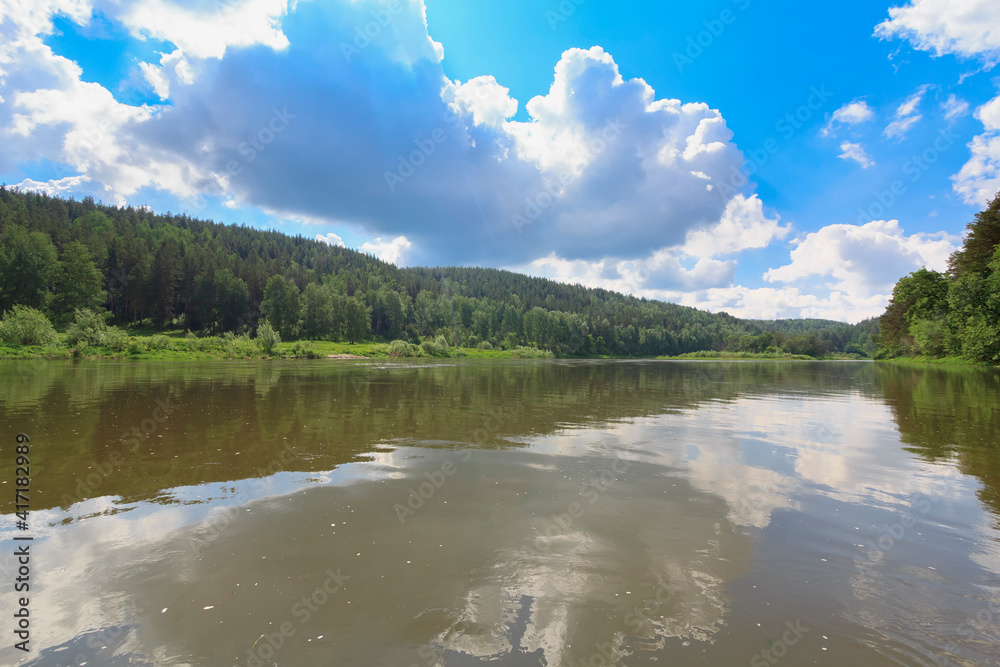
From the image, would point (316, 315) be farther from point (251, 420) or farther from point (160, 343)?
point (251, 420)

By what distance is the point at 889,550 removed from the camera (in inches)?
287

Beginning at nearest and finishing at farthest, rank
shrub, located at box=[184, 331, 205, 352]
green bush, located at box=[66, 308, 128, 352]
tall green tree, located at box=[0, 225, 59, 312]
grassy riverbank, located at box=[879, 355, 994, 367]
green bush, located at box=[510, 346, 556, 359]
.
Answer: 1. grassy riverbank, located at box=[879, 355, 994, 367]
2. green bush, located at box=[66, 308, 128, 352]
3. shrub, located at box=[184, 331, 205, 352]
4. tall green tree, located at box=[0, 225, 59, 312]
5. green bush, located at box=[510, 346, 556, 359]

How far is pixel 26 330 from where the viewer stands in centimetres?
6544

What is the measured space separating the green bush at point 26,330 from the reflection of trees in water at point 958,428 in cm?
10108

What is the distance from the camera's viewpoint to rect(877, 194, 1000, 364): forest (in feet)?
184

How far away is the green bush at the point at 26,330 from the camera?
6397 cm

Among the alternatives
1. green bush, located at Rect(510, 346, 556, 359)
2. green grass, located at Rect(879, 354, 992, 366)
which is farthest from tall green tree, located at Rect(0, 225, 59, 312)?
green grass, located at Rect(879, 354, 992, 366)

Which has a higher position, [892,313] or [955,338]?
[892,313]

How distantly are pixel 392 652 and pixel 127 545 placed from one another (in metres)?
5.56

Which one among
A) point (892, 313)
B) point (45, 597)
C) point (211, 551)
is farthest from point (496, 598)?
point (892, 313)

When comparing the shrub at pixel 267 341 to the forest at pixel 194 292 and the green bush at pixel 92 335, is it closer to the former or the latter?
the forest at pixel 194 292

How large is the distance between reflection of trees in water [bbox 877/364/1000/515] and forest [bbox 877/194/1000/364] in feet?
120

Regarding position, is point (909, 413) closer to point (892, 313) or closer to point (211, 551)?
point (211, 551)

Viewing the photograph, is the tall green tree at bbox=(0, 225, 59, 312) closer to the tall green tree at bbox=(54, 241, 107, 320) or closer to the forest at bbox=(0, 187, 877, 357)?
the forest at bbox=(0, 187, 877, 357)
